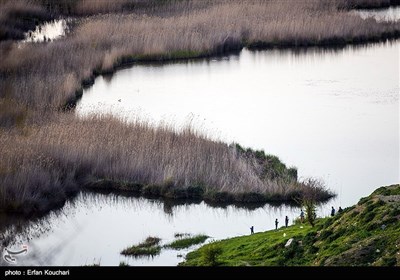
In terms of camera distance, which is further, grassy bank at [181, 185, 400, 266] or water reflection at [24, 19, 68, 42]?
water reflection at [24, 19, 68, 42]

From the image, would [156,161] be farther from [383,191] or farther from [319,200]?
[383,191]

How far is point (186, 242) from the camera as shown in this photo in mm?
15023

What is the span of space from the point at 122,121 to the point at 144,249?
24.4ft

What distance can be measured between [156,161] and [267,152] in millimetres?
3172

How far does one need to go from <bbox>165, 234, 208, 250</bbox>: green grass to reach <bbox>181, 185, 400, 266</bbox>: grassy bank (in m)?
2.28

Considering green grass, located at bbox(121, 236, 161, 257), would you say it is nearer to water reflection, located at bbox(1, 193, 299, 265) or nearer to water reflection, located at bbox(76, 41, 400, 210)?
water reflection, located at bbox(1, 193, 299, 265)

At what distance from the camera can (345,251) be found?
33.0 feet

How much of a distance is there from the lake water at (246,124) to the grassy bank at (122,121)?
52cm

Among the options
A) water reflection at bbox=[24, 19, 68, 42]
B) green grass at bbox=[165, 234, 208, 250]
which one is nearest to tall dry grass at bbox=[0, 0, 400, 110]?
water reflection at bbox=[24, 19, 68, 42]

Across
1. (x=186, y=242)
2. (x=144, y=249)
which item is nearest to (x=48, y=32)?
(x=186, y=242)

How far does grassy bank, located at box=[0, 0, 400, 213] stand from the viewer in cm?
1791

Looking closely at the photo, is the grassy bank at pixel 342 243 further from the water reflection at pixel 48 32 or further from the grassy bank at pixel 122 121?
the water reflection at pixel 48 32

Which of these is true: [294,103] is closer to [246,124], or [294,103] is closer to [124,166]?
[246,124]

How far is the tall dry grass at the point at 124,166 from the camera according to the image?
17.4m
